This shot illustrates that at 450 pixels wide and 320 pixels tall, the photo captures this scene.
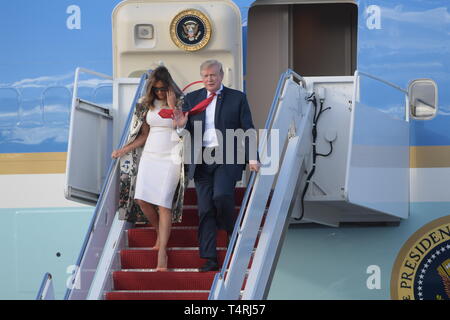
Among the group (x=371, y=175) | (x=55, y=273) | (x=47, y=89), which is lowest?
(x=55, y=273)

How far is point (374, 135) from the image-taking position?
906cm

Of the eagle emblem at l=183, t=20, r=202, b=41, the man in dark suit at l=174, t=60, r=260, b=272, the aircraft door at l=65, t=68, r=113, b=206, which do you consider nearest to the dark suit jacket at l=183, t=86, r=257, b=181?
the man in dark suit at l=174, t=60, r=260, b=272

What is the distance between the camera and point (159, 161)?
326 inches

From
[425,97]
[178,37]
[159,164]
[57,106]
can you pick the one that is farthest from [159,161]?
[425,97]

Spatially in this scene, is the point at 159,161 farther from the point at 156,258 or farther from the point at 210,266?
the point at 210,266

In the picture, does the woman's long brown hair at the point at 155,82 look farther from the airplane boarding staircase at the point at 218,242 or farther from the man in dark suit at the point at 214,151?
the airplane boarding staircase at the point at 218,242

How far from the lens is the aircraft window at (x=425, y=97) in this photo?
9.93 m

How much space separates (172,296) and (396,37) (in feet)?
12.1

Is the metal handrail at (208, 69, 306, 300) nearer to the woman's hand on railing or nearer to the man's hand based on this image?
the man's hand

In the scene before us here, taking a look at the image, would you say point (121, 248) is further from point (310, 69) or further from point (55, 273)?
point (310, 69)

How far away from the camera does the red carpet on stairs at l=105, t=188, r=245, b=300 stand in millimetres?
7844

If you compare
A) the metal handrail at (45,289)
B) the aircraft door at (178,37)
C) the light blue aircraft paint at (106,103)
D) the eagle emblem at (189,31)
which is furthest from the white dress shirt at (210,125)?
the light blue aircraft paint at (106,103)

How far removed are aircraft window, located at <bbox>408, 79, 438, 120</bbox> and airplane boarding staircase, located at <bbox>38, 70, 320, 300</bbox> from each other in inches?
67.0

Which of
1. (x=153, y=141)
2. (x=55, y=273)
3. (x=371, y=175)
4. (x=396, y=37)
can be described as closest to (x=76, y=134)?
(x=153, y=141)
